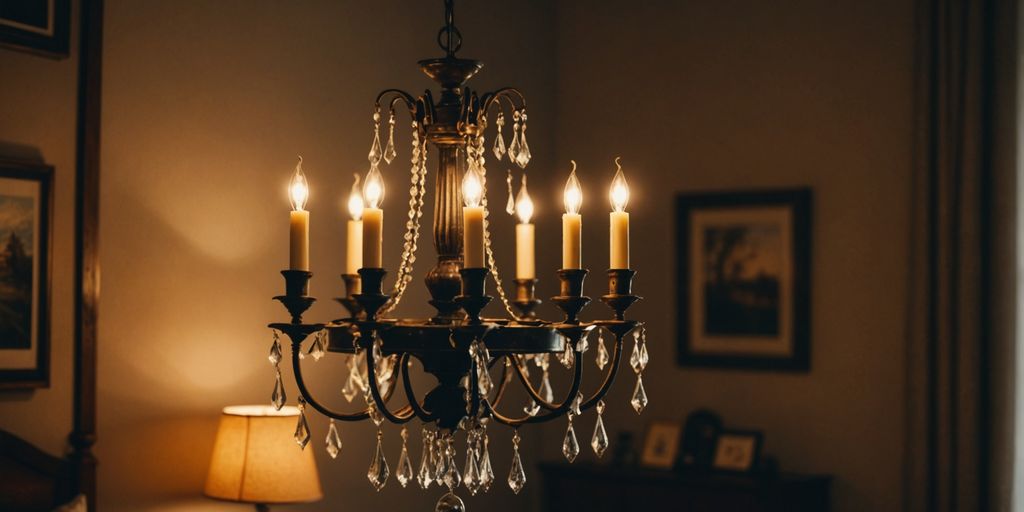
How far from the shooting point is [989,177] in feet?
14.3

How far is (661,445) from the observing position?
4918 mm

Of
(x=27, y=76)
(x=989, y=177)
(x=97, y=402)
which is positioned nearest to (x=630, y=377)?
(x=989, y=177)

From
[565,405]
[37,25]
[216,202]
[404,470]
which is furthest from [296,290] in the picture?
[216,202]

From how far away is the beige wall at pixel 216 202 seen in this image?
11.8 feet

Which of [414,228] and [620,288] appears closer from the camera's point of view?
[620,288]

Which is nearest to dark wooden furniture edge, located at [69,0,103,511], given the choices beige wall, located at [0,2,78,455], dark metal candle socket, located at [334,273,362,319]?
beige wall, located at [0,2,78,455]

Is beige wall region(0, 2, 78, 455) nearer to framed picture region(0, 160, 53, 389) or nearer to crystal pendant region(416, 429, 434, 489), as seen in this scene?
framed picture region(0, 160, 53, 389)

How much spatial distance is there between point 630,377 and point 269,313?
1.77 metres

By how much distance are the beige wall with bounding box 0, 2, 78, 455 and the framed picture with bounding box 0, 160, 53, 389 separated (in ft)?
0.12

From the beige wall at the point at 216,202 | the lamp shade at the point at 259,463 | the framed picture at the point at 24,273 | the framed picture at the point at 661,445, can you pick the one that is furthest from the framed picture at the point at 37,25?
the framed picture at the point at 661,445

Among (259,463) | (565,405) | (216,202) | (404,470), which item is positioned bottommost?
(259,463)

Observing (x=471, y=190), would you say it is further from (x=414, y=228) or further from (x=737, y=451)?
(x=737, y=451)

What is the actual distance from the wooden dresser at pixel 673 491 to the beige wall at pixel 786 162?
0.90 ft

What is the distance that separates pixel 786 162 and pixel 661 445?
4.13 feet
